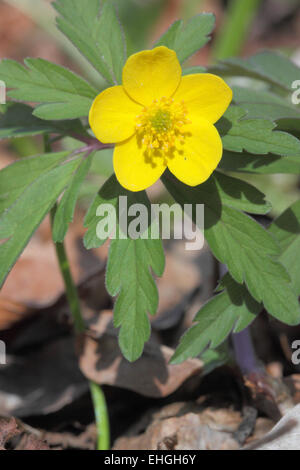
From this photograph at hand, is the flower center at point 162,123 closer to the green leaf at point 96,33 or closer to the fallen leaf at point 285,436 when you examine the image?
the green leaf at point 96,33

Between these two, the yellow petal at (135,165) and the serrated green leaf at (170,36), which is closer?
the yellow petal at (135,165)

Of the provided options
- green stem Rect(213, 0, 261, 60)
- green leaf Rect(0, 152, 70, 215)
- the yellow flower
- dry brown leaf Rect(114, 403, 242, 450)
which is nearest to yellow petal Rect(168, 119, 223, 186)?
the yellow flower

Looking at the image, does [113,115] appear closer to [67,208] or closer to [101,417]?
[67,208]

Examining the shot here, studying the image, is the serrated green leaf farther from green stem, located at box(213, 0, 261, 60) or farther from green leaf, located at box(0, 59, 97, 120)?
green stem, located at box(213, 0, 261, 60)

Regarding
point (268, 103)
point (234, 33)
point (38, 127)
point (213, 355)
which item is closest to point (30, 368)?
point (213, 355)

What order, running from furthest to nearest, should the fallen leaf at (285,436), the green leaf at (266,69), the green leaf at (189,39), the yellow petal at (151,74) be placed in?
the green leaf at (266,69) → the green leaf at (189,39) → the fallen leaf at (285,436) → the yellow petal at (151,74)

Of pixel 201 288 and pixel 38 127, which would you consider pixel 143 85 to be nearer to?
pixel 38 127

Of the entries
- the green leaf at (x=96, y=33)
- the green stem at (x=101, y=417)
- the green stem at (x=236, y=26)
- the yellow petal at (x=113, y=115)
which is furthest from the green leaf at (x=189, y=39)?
the green stem at (x=236, y=26)
